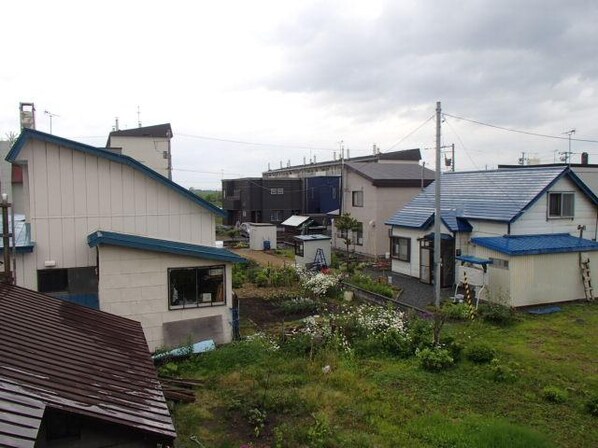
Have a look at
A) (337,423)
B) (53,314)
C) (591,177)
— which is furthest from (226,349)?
(591,177)

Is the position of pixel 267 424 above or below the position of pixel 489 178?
below

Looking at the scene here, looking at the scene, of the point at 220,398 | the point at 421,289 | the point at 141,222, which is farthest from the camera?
the point at 421,289

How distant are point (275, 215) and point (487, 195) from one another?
25948mm

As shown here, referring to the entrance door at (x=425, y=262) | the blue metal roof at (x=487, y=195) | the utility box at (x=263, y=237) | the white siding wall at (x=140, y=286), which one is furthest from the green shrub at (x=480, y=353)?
the utility box at (x=263, y=237)

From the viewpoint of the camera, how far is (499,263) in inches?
742

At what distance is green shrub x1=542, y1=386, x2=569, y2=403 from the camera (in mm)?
10203

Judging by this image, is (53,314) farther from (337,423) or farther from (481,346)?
(481,346)

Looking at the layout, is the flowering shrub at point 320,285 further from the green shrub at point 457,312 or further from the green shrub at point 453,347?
the green shrub at point 453,347

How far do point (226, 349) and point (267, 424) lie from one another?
3.91 metres

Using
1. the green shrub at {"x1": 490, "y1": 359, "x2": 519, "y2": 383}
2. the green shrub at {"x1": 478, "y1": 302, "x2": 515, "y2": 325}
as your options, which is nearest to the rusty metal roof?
the green shrub at {"x1": 490, "y1": 359, "x2": 519, "y2": 383}

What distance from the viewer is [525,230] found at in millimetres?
20406

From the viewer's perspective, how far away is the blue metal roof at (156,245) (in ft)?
42.7

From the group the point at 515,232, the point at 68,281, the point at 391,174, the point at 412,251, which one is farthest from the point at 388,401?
the point at 391,174

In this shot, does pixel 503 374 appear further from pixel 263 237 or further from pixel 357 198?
pixel 263 237
